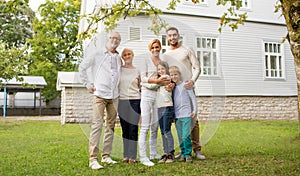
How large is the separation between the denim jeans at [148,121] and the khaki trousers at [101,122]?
374 millimetres

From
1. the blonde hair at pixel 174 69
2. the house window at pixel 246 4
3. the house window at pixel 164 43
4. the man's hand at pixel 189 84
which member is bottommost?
the man's hand at pixel 189 84

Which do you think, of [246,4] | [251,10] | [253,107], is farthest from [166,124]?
[246,4]

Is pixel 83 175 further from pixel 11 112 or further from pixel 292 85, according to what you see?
pixel 11 112

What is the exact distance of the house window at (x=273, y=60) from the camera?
1553 cm

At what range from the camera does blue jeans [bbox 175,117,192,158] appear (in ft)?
14.8

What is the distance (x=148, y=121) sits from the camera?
442 centimetres

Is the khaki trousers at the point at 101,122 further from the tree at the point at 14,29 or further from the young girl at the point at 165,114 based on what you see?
the tree at the point at 14,29

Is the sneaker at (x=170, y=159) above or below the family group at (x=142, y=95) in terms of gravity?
below

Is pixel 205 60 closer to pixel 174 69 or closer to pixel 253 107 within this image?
pixel 174 69

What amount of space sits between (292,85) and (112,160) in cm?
1339

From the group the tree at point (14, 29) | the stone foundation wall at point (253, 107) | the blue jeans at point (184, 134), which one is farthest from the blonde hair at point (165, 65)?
the tree at point (14, 29)

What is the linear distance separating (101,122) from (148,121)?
608 mm

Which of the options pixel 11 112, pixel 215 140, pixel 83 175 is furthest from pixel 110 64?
pixel 11 112

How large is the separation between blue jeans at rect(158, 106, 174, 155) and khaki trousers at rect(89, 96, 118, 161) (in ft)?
2.02
